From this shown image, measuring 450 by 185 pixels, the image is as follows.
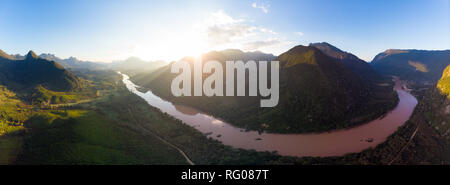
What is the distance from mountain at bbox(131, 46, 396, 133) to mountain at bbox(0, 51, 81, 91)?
81.9 m

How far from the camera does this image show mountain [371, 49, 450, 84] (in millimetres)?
110188

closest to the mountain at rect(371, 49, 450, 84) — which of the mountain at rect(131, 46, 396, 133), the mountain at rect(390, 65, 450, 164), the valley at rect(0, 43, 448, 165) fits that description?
the mountain at rect(131, 46, 396, 133)

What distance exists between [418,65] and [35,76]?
267746mm

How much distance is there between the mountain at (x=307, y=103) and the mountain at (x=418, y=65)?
80922mm

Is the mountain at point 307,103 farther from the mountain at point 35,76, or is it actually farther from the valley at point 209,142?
the mountain at point 35,76

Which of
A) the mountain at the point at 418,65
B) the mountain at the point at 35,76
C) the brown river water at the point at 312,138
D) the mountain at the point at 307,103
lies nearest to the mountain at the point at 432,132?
the brown river water at the point at 312,138

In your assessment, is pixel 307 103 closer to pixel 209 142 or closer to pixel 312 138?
pixel 312 138

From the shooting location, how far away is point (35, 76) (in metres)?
98.0

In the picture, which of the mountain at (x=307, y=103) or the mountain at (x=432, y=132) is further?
the mountain at (x=307, y=103)

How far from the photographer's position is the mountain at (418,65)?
110m

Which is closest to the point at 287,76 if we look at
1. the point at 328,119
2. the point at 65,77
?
the point at 328,119

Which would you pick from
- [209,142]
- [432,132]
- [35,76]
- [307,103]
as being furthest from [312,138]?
[35,76]

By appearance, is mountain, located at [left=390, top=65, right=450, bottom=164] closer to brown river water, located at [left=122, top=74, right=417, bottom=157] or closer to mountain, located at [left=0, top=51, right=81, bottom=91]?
brown river water, located at [left=122, top=74, right=417, bottom=157]
